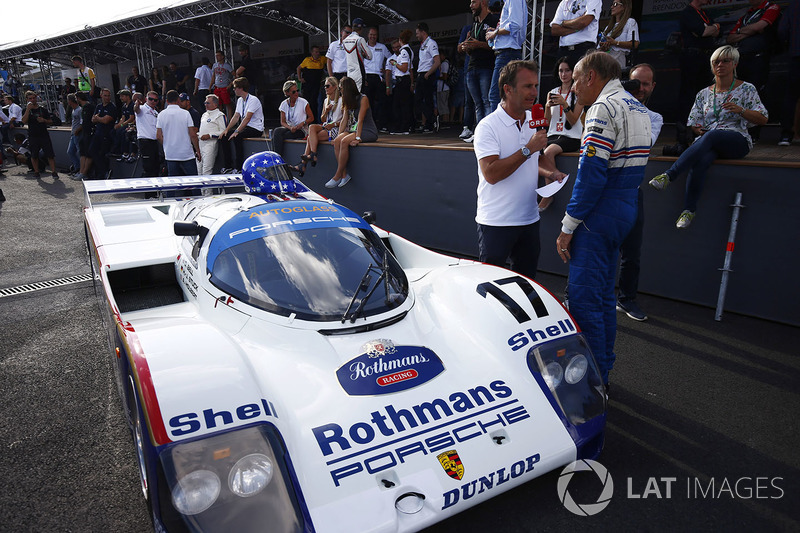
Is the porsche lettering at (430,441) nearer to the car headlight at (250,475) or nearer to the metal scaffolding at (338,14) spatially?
the car headlight at (250,475)

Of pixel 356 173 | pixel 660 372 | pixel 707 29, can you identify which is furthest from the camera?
pixel 356 173

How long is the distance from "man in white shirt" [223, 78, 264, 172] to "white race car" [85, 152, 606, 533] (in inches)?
209

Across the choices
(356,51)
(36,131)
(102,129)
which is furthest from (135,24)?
(356,51)

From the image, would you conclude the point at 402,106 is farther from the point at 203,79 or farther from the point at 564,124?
the point at 203,79

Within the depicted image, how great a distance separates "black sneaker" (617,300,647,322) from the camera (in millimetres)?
4004

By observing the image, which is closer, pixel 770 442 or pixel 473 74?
pixel 770 442

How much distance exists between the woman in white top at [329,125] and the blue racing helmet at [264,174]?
2962 millimetres

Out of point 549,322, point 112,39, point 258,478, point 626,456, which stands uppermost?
point 112,39

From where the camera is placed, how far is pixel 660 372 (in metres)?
3.26

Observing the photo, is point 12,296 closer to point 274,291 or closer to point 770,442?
point 274,291

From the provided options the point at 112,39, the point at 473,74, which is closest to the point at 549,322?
the point at 473,74

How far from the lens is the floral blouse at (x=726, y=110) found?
13.1ft

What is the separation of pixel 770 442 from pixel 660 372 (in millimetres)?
744

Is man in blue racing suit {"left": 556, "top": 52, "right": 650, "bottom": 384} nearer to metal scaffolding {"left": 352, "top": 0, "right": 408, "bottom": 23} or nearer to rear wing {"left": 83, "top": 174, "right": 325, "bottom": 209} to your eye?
rear wing {"left": 83, "top": 174, "right": 325, "bottom": 209}
